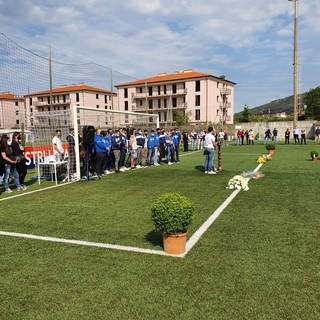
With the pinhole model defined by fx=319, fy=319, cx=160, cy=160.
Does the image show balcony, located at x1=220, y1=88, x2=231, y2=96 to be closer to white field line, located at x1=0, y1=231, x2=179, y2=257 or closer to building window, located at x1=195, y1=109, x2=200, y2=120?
building window, located at x1=195, y1=109, x2=200, y2=120

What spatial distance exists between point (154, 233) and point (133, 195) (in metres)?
3.24

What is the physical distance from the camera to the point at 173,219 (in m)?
4.26

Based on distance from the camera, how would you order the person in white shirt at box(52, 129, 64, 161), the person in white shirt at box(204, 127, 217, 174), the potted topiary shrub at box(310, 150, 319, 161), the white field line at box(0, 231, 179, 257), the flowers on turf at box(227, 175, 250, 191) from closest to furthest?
the white field line at box(0, 231, 179, 257)
the flowers on turf at box(227, 175, 250, 191)
the person in white shirt at box(52, 129, 64, 161)
the person in white shirt at box(204, 127, 217, 174)
the potted topiary shrub at box(310, 150, 319, 161)

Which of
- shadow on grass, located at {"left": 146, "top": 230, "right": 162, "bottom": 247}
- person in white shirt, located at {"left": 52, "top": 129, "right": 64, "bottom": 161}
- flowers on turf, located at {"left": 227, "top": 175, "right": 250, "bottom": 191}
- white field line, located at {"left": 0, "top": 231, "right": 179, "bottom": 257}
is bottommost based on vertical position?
shadow on grass, located at {"left": 146, "top": 230, "right": 162, "bottom": 247}

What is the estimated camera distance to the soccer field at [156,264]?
315 cm

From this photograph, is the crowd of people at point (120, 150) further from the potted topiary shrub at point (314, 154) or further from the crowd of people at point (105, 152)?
the potted topiary shrub at point (314, 154)

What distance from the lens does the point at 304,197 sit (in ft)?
25.4

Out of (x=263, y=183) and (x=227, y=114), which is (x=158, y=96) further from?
(x=263, y=183)

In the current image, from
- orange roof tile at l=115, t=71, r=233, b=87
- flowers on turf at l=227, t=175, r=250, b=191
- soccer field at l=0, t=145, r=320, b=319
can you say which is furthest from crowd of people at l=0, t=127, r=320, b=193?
orange roof tile at l=115, t=71, r=233, b=87

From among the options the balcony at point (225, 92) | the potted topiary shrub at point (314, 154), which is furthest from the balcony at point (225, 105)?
the potted topiary shrub at point (314, 154)

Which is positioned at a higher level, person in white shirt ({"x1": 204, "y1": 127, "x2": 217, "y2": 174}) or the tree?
the tree

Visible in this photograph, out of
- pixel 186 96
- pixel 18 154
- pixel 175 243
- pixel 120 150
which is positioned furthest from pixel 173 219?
pixel 186 96

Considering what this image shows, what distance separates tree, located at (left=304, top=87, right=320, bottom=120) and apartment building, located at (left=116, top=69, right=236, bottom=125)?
939 inches

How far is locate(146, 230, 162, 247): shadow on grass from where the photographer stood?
4930 mm
